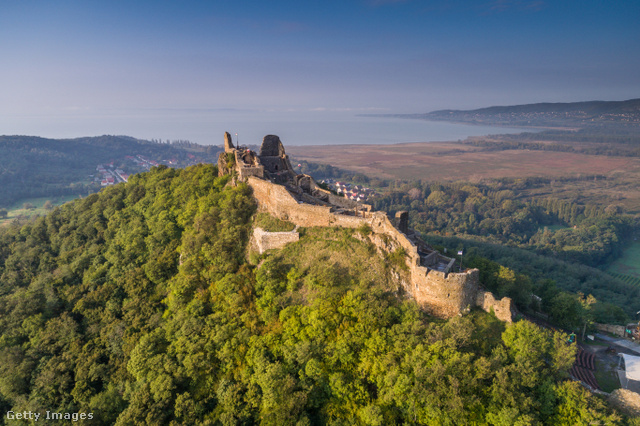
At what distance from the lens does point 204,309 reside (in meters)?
29.0

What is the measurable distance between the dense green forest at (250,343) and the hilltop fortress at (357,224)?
1061 mm

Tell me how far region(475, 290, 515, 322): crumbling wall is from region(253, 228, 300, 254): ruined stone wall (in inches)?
587

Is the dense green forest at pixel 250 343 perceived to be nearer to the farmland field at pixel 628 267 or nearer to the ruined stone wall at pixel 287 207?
the ruined stone wall at pixel 287 207

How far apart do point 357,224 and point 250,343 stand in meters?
12.0

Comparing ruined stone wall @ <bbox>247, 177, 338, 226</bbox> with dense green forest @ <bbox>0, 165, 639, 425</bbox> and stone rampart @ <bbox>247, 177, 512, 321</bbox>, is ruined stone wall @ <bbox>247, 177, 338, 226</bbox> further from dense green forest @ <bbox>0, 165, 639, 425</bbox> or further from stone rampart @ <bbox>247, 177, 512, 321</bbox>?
dense green forest @ <bbox>0, 165, 639, 425</bbox>

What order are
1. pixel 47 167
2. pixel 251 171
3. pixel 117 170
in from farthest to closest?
pixel 117 170 → pixel 47 167 → pixel 251 171

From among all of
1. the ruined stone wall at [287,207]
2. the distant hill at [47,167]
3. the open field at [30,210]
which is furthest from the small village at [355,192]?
the distant hill at [47,167]

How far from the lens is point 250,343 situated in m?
24.8

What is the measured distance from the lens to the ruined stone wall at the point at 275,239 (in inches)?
1204

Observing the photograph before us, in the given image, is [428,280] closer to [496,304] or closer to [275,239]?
[496,304]

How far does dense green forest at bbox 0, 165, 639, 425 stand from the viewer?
20.1m

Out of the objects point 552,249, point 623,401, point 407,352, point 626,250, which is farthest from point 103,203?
point 626,250

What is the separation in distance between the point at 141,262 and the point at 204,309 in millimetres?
12901

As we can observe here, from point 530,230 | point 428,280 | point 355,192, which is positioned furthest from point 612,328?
point 355,192
